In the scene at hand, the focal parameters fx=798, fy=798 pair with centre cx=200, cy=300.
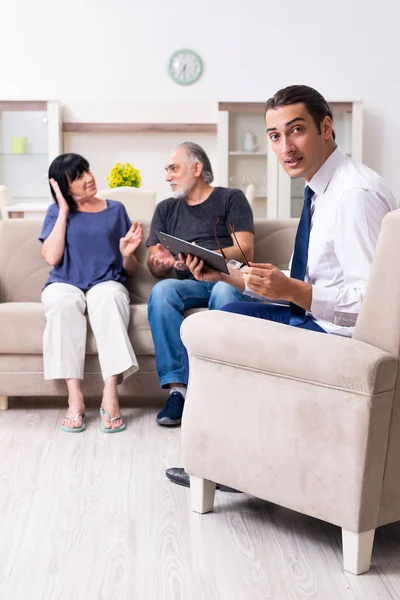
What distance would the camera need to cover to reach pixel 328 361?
176cm

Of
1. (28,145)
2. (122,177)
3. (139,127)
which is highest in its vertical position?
(139,127)

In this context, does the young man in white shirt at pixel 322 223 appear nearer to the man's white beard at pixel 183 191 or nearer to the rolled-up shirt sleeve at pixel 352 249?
the rolled-up shirt sleeve at pixel 352 249

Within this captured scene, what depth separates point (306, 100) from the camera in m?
2.13

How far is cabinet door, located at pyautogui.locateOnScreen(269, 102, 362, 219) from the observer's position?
654 cm

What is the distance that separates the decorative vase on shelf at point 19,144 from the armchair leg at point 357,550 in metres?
5.28

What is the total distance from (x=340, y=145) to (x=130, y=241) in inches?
143

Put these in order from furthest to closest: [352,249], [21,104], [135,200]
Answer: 1. [21,104]
2. [135,200]
3. [352,249]

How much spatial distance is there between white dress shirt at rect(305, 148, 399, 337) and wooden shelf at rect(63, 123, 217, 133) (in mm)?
4642

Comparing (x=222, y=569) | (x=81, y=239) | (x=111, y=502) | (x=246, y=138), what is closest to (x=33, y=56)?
(x=246, y=138)

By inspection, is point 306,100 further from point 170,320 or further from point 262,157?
point 262,157

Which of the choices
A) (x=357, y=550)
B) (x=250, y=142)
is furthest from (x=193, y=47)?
(x=357, y=550)

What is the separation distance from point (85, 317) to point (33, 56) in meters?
4.22

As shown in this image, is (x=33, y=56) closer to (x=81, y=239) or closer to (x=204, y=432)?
(x=81, y=239)

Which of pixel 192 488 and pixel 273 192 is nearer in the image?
pixel 192 488
